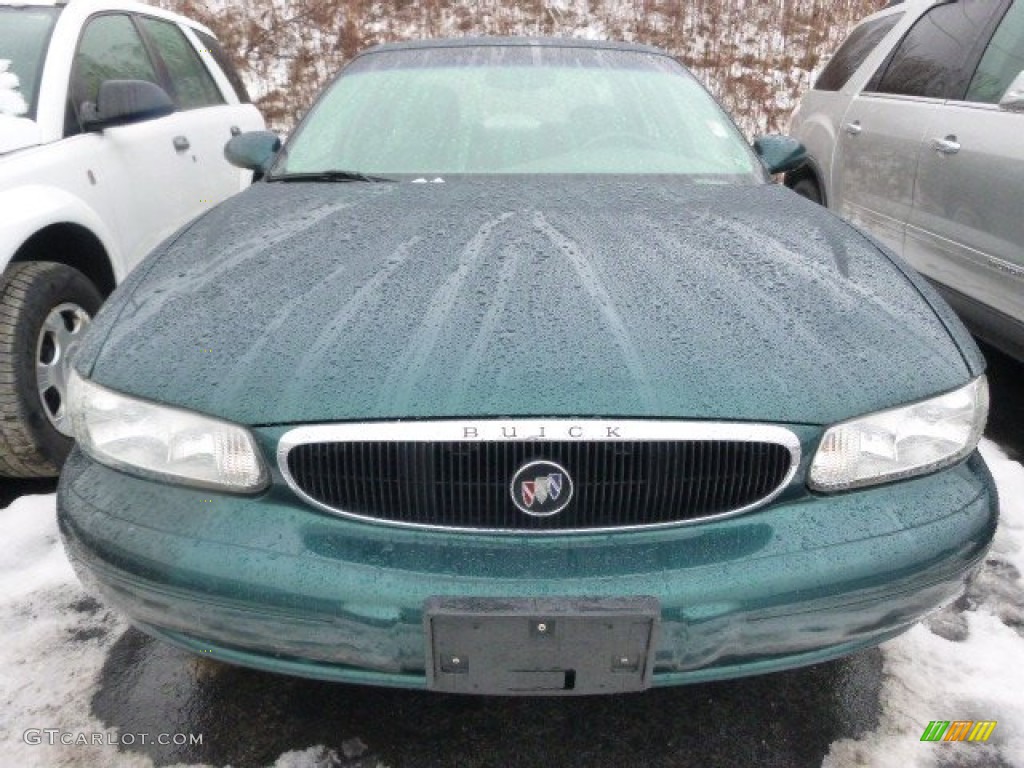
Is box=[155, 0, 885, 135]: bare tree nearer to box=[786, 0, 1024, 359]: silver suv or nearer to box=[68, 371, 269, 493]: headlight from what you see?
box=[786, 0, 1024, 359]: silver suv

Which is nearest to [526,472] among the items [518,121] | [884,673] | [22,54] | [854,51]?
[884,673]

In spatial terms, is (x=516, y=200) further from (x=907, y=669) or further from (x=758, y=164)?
(x=907, y=669)

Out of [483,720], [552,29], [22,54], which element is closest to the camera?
[483,720]

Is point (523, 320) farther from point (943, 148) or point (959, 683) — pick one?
point (943, 148)

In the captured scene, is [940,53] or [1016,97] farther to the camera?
[940,53]

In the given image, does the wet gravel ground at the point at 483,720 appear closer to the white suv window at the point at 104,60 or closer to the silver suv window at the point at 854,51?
the white suv window at the point at 104,60

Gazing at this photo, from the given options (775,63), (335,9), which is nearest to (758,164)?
(775,63)

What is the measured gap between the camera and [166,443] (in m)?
1.45

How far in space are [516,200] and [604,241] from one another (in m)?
0.38

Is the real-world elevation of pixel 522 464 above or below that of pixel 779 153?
below

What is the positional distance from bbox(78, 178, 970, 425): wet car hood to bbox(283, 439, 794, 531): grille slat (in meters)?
0.06

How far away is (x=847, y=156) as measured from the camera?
438cm

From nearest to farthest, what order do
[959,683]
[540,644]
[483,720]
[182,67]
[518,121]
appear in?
1. [540,644]
2. [483,720]
3. [959,683]
4. [518,121]
5. [182,67]

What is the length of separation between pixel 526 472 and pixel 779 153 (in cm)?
207
